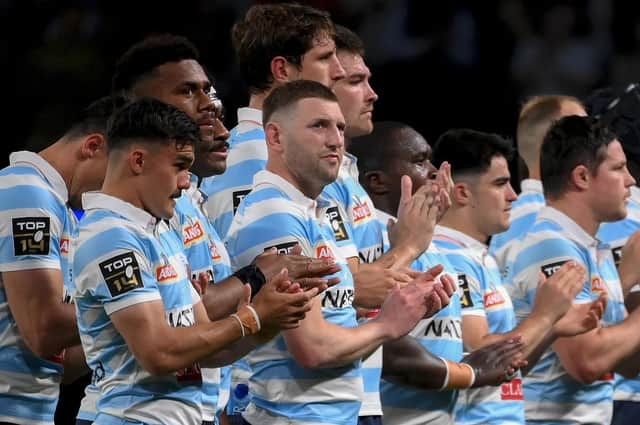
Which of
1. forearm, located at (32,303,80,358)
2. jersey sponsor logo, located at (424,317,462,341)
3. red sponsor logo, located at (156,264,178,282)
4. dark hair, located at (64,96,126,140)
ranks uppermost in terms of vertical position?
dark hair, located at (64,96,126,140)

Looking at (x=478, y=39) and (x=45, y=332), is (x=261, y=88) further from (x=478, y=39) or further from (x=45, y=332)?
(x=478, y=39)

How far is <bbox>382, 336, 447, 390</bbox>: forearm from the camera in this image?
→ 17.6ft

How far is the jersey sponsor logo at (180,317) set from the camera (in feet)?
13.9

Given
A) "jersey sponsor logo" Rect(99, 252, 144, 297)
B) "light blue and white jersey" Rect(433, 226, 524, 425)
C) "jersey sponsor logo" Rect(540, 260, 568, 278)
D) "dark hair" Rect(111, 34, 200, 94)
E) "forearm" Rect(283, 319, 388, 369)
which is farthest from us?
"jersey sponsor logo" Rect(540, 260, 568, 278)

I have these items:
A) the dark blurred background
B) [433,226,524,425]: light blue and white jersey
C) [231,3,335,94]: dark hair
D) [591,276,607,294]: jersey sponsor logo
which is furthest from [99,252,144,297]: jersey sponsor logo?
the dark blurred background

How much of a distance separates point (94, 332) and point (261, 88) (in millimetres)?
1774

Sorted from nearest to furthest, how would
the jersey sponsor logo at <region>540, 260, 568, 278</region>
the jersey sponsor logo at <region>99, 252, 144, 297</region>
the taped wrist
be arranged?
the jersey sponsor logo at <region>99, 252, 144, 297</region> → the taped wrist → the jersey sponsor logo at <region>540, 260, 568, 278</region>

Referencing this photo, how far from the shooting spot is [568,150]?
643cm

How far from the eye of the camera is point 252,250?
4.76m

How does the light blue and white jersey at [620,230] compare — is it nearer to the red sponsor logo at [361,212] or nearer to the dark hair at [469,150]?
the dark hair at [469,150]

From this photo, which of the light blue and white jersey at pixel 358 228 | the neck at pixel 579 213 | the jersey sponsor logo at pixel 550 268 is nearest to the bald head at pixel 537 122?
the neck at pixel 579 213

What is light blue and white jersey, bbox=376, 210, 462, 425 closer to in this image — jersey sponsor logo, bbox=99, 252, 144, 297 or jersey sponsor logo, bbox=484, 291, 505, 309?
jersey sponsor logo, bbox=484, 291, 505, 309

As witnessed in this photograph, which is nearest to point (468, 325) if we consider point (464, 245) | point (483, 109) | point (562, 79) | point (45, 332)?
point (464, 245)

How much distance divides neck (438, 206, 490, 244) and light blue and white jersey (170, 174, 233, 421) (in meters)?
1.40
